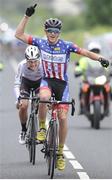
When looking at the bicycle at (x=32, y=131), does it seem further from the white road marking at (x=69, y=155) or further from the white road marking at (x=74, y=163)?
the white road marking at (x=69, y=155)

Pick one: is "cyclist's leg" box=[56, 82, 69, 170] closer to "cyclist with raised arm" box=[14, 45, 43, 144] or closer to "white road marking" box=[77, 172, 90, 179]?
"white road marking" box=[77, 172, 90, 179]

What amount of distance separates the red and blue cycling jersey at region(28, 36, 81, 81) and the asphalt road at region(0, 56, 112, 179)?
1.36 m

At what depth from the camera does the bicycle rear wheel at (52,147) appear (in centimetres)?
1311

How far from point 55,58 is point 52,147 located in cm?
120

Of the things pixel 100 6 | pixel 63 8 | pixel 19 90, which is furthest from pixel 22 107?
pixel 63 8

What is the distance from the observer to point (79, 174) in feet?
44.5

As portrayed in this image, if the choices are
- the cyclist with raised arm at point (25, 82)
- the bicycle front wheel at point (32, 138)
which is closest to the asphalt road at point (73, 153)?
the bicycle front wheel at point (32, 138)

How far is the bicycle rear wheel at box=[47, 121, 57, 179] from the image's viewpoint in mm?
13109

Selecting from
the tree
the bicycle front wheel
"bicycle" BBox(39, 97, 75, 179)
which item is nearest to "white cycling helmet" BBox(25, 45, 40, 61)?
the bicycle front wheel

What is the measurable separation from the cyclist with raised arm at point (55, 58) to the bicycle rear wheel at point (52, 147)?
160mm

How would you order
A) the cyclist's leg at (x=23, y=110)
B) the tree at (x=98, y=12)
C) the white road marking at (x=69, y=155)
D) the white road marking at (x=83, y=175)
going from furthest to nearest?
the tree at (x=98, y=12), the white road marking at (x=69, y=155), the cyclist's leg at (x=23, y=110), the white road marking at (x=83, y=175)

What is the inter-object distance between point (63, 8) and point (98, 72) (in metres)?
160

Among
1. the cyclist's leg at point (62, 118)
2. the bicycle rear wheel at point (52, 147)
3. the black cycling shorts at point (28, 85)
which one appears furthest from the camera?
the black cycling shorts at point (28, 85)

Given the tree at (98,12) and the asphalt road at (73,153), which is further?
the tree at (98,12)
